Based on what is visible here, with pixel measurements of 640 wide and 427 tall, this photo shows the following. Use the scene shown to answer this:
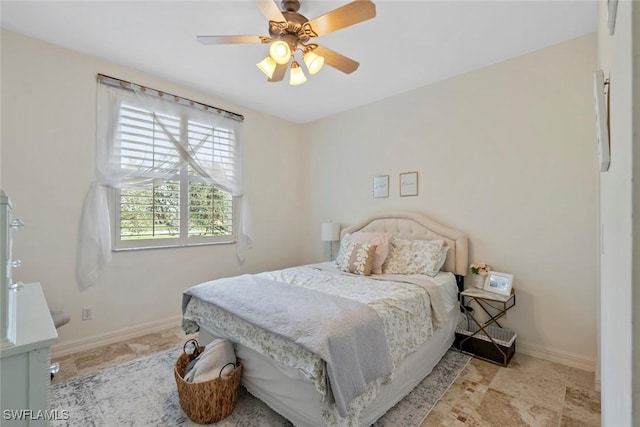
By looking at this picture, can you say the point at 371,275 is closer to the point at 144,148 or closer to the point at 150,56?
the point at 144,148

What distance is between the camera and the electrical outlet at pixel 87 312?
2.61 m

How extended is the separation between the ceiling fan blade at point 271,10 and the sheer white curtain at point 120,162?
187cm

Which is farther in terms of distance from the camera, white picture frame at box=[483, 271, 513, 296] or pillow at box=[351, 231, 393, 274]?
pillow at box=[351, 231, 393, 274]

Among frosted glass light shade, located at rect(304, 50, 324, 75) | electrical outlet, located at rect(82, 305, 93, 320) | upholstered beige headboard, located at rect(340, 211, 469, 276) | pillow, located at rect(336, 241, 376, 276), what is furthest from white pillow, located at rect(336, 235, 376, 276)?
electrical outlet, located at rect(82, 305, 93, 320)

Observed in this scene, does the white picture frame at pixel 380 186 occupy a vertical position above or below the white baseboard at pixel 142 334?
above

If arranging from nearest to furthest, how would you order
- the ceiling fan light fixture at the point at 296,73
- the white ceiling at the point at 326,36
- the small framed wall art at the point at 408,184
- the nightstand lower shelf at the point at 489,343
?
the white ceiling at the point at 326,36
the ceiling fan light fixture at the point at 296,73
the nightstand lower shelf at the point at 489,343
the small framed wall art at the point at 408,184

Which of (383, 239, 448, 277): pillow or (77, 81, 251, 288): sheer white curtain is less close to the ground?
(77, 81, 251, 288): sheer white curtain

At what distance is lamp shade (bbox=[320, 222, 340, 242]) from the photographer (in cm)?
379

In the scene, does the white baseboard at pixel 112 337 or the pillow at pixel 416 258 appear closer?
the white baseboard at pixel 112 337

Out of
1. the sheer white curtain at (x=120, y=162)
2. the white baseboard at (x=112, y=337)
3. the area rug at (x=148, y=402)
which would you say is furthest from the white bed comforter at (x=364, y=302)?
the sheer white curtain at (x=120, y=162)

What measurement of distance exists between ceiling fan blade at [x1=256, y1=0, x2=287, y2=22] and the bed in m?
1.80

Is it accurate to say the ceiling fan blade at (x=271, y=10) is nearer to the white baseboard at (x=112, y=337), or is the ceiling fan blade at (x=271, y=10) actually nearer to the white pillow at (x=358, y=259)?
the white pillow at (x=358, y=259)

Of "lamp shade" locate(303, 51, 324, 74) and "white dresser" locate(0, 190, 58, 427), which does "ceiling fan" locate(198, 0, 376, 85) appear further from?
"white dresser" locate(0, 190, 58, 427)

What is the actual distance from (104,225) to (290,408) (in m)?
2.37
